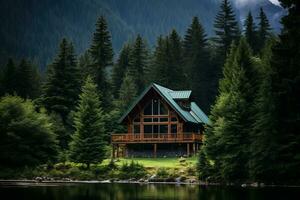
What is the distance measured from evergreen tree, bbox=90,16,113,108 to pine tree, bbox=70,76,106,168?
21222 millimetres

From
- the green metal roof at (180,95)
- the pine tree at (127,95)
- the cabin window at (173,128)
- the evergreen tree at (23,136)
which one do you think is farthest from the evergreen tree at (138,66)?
the evergreen tree at (23,136)

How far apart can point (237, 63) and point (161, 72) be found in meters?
37.7

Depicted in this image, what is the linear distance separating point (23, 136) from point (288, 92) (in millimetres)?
28719

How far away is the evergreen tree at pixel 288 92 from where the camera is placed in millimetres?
41125

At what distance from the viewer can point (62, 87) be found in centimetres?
7281

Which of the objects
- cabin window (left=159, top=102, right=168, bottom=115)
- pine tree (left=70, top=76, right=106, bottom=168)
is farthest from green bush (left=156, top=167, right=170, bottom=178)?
cabin window (left=159, top=102, right=168, bottom=115)

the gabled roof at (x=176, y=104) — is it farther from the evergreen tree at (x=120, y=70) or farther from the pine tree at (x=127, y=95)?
the evergreen tree at (x=120, y=70)

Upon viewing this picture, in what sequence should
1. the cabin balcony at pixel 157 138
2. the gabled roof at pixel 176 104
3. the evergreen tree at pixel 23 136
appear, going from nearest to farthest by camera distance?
the evergreen tree at pixel 23 136 → the cabin balcony at pixel 157 138 → the gabled roof at pixel 176 104

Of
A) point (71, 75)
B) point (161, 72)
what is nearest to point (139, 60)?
point (161, 72)

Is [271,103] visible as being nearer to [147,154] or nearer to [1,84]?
[147,154]

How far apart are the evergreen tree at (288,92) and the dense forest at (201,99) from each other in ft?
0.25

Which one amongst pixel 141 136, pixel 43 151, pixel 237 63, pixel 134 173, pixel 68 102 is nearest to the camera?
pixel 237 63

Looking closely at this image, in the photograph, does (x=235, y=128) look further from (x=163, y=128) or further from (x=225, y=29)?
(x=225, y=29)

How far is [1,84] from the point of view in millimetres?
82062
